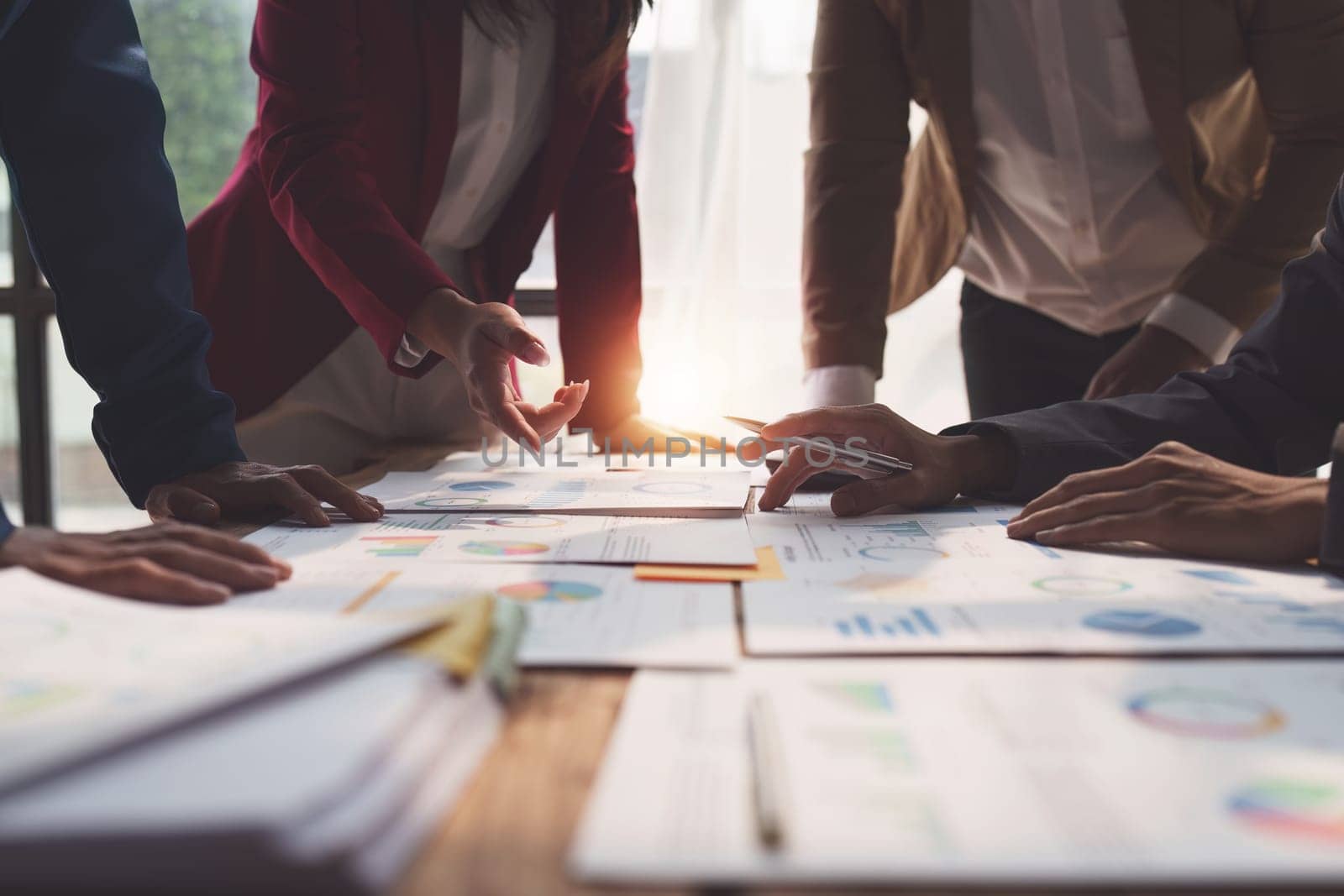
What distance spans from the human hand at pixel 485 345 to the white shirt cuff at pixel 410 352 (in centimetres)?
3

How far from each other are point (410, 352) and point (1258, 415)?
91 centimetres

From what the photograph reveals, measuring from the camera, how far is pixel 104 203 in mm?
952

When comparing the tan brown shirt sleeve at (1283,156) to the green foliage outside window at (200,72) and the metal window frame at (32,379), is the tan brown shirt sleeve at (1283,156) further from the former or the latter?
the green foliage outside window at (200,72)

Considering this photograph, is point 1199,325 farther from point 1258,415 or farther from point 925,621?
point 925,621

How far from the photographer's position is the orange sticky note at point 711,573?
2.22 ft

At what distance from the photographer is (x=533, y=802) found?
0.37m

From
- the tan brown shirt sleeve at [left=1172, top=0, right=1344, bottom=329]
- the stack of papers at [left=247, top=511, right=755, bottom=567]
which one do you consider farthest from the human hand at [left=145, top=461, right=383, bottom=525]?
the tan brown shirt sleeve at [left=1172, top=0, right=1344, bottom=329]

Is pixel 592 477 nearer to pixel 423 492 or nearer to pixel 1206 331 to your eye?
pixel 423 492

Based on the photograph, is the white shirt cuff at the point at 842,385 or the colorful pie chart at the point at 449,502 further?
the white shirt cuff at the point at 842,385

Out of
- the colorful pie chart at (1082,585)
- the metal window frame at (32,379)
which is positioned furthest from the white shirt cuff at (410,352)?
the metal window frame at (32,379)

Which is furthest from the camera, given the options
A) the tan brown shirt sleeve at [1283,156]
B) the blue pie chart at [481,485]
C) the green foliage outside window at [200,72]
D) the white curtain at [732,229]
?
the green foliage outside window at [200,72]

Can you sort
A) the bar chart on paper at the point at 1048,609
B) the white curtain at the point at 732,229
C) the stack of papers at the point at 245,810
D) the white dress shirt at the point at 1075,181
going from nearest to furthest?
the stack of papers at the point at 245,810
the bar chart on paper at the point at 1048,609
the white dress shirt at the point at 1075,181
the white curtain at the point at 732,229

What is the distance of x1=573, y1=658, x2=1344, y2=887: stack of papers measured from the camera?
1.03 feet

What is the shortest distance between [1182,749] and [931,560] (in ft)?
1.12
